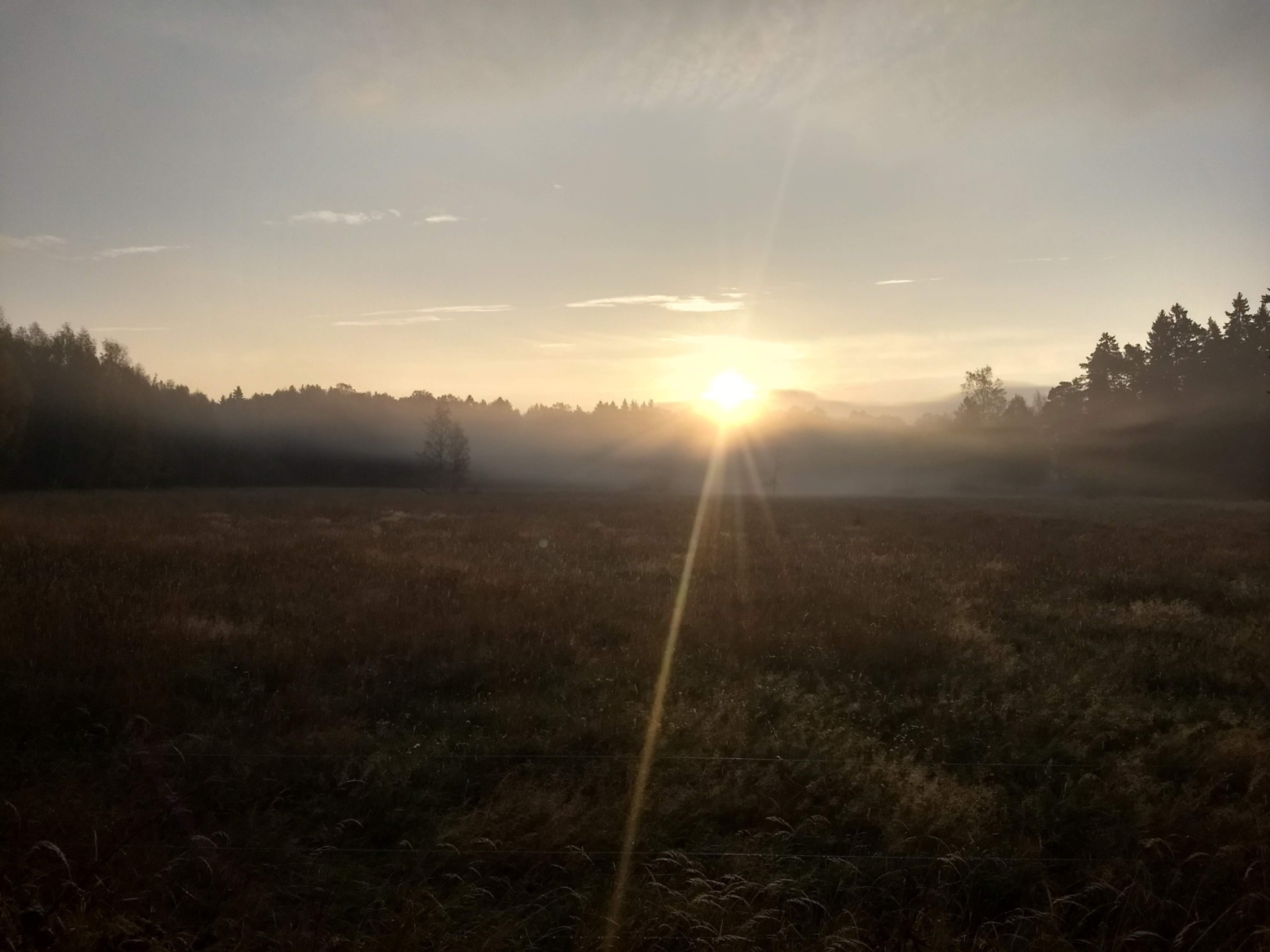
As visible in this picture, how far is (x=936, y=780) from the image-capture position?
5957 mm

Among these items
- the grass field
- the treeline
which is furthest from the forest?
the grass field

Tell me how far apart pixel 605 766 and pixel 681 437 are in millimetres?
117585

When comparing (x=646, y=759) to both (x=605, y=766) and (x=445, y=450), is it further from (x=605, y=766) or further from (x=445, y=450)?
(x=445, y=450)

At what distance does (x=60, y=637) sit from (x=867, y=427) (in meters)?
125

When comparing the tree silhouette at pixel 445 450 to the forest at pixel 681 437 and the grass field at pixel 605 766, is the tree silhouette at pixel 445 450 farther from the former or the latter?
the grass field at pixel 605 766

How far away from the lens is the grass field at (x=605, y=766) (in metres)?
4.36

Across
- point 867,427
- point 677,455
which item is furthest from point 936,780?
point 867,427

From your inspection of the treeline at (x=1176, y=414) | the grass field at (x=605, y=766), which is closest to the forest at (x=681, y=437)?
the treeline at (x=1176, y=414)

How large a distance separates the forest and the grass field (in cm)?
5292

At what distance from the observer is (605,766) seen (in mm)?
6188

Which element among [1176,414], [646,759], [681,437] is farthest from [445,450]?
[646,759]

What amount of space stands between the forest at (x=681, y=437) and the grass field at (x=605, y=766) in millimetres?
52916

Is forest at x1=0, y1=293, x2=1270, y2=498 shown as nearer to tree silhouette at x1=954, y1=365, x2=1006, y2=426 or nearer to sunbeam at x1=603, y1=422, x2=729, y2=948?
tree silhouette at x1=954, y1=365, x2=1006, y2=426

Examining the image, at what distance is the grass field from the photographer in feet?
14.3
